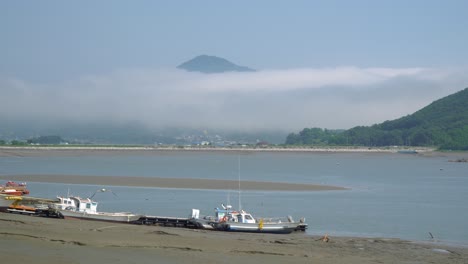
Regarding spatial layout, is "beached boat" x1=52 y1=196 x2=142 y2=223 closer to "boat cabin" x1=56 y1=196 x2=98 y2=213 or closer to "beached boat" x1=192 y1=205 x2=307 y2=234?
"boat cabin" x1=56 y1=196 x2=98 y2=213

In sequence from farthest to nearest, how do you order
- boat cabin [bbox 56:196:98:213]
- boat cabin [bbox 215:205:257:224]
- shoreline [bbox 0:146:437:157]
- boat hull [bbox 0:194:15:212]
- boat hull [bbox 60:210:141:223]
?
shoreline [bbox 0:146:437:157]
boat hull [bbox 0:194:15:212]
boat cabin [bbox 56:196:98:213]
boat hull [bbox 60:210:141:223]
boat cabin [bbox 215:205:257:224]

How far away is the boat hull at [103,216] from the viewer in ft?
114

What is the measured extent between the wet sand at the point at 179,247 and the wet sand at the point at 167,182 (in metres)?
28.7

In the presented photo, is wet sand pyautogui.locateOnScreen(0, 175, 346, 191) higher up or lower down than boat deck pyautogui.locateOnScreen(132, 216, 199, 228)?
higher up

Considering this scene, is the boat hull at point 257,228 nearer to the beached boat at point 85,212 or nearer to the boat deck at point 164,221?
the boat deck at point 164,221

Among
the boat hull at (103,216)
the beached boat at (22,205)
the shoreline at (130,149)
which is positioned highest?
the shoreline at (130,149)

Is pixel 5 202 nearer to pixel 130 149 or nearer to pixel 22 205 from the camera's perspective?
pixel 22 205

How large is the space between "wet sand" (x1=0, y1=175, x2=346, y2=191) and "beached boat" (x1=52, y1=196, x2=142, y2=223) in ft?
81.7

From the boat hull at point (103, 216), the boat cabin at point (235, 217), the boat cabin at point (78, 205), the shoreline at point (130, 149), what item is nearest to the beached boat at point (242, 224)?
the boat cabin at point (235, 217)

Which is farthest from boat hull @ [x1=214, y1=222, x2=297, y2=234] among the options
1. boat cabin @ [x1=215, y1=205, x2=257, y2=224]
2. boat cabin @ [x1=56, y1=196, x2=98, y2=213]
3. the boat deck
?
boat cabin @ [x1=56, y1=196, x2=98, y2=213]

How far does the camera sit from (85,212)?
117 feet

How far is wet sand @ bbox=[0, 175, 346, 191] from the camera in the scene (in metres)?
62.1

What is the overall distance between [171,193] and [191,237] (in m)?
26.4

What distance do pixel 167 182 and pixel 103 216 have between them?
30.8 metres
